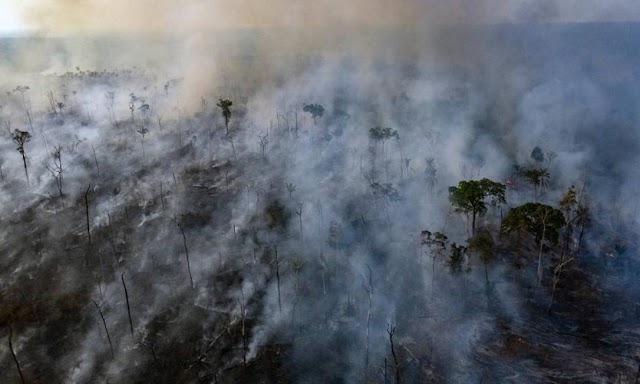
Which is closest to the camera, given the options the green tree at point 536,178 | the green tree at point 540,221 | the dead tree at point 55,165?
the green tree at point 540,221

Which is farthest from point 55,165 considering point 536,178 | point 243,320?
point 536,178

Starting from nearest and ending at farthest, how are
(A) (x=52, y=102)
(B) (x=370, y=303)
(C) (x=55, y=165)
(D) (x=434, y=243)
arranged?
1. (B) (x=370, y=303)
2. (D) (x=434, y=243)
3. (C) (x=55, y=165)
4. (A) (x=52, y=102)

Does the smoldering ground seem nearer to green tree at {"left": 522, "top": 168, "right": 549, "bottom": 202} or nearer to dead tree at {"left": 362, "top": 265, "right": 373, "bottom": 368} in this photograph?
dead tree at {"left": 362, "top": 265, "right": 373, "bottom": 368}

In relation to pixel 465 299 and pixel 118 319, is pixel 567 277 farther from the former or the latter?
pixel 118 319

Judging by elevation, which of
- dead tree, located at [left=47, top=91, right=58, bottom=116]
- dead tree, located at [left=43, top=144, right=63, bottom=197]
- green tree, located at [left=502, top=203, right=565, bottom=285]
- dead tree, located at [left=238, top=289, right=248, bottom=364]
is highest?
dead tree, located at [left=47, top=91, right=58, bottom=116]

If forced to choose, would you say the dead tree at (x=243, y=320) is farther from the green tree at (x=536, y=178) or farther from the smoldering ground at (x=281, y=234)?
the green tree at (x=536, y=178)

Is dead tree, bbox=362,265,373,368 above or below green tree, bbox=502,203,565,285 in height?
below

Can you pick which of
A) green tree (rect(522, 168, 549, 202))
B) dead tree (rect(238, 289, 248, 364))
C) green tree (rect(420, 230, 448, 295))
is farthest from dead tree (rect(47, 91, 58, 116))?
green tree (rect(522, 168, 549, 202))

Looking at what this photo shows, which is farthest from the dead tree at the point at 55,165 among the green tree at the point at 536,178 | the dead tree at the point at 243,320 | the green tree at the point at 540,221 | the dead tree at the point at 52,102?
the green tree at the point at 536,178

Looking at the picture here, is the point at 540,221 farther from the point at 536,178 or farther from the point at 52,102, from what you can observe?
the point at 52,102

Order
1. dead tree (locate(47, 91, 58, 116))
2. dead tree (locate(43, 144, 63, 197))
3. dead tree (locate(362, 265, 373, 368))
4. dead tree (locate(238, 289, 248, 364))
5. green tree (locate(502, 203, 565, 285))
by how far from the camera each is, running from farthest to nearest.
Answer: dead tree (locate(47, 91, 58, 116)), dead tree (locate(43, 144, 63, 197)), green tree (locate(502, 203, 565, 285)), dead tree (locate(362, 265, 373, 368)), dead tree (locate(238, 289, 248, 364))

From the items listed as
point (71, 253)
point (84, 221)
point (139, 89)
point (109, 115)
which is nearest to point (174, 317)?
point (71, 253)
